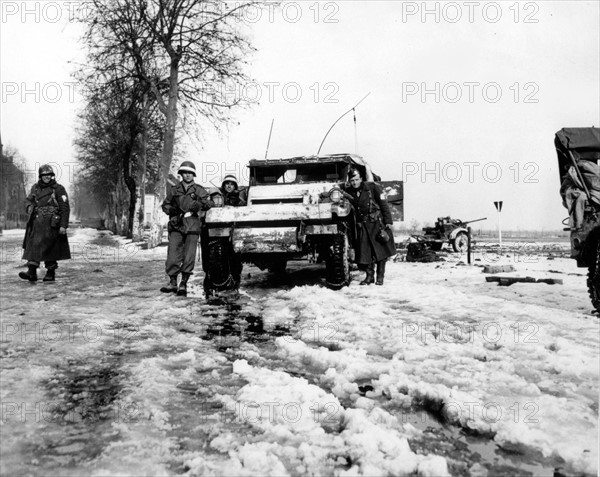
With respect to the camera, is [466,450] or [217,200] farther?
[217,200]

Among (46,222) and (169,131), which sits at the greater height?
(169,131)

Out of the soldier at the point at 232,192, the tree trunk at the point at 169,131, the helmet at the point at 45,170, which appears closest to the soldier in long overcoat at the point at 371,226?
the soldier at the point at 232,192

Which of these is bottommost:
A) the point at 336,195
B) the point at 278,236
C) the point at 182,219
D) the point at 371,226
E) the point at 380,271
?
the point at 380,271

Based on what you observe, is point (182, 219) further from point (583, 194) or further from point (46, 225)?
point (583, 194)

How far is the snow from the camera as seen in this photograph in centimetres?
196

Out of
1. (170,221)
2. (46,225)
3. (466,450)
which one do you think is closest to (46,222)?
(46,225)

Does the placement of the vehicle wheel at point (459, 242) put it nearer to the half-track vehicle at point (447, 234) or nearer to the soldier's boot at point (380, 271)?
the half-track vehicle at point (447, 234)

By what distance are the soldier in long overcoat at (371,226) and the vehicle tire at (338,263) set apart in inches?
29.9

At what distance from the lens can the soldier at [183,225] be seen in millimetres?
6512

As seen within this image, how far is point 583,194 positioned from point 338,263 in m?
2.96

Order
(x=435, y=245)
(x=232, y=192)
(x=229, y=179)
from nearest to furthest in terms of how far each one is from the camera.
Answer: (x=232, y=192) < (x=229, y=179) < (x=435, y=245)

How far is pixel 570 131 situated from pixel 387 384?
4749 millimetres

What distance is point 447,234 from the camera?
17.7 m

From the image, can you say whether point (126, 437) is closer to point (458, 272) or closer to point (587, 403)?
point (587, 403)
